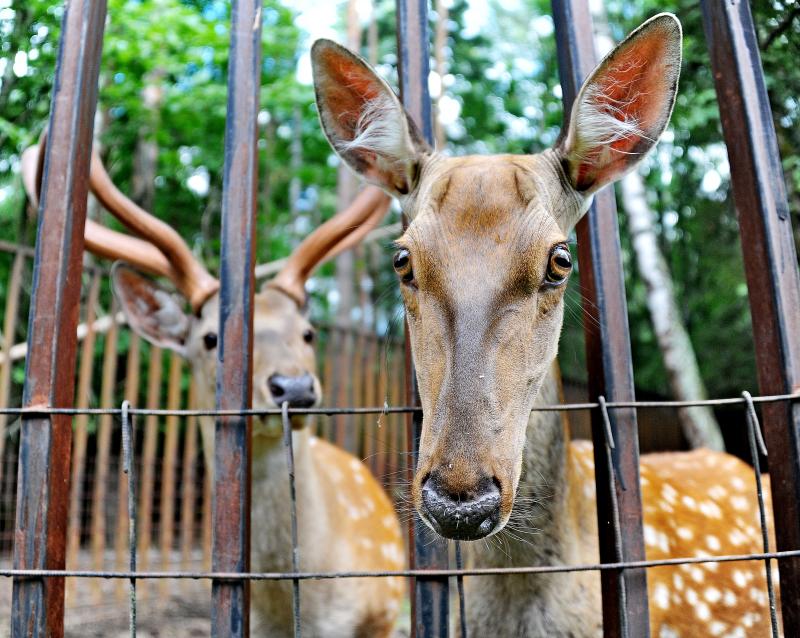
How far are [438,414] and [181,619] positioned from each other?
17.3ft

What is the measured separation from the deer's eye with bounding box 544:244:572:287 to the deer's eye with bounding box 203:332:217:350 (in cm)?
232

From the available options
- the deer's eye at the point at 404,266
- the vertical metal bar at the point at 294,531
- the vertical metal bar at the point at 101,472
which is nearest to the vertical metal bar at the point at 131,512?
the vertical metal bar at the point at 294,531

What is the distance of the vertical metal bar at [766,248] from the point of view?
199cm

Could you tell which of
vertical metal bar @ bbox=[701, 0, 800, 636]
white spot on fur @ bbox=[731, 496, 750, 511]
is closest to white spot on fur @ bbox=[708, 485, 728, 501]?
white spot on fur @ bbox=[731, 496, 750, 511]

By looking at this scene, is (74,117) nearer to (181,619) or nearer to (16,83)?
(16,83)

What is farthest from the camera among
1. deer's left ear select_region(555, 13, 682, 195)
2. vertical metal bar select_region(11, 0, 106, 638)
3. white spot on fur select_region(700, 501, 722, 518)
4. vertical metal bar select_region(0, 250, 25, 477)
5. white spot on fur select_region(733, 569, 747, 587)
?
vertical metal bar select_region(0, 250, 25, 477)

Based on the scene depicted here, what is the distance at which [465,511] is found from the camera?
5.43 feet

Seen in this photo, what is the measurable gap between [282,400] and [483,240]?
167 cm

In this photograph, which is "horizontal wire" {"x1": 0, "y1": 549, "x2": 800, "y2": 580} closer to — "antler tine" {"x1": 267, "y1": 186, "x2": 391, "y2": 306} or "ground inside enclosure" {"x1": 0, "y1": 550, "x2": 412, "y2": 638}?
"antler tine" {"x1": 267, "y1": 186, "x2": 391, "y2": 306}

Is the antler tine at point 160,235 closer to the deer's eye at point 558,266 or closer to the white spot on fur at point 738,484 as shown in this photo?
the deer's eye at point 558,266

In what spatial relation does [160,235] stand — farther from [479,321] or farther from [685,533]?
[685,533]

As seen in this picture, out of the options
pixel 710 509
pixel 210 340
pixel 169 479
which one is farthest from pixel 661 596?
pixel 169 479

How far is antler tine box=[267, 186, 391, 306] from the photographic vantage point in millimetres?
4184

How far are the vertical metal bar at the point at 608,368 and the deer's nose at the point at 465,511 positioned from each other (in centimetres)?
48
